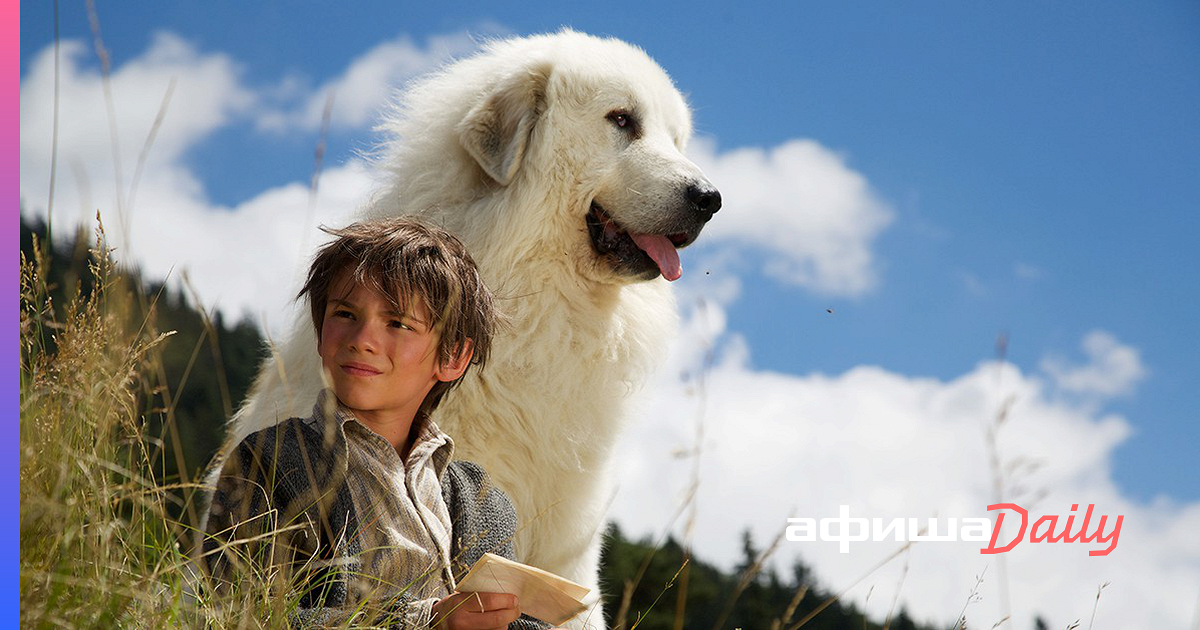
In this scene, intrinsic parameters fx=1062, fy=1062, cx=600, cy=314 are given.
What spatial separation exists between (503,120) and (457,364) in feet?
5.81

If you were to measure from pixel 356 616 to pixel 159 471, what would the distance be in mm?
1154

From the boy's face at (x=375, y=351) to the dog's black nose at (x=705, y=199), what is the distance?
178 centimetres

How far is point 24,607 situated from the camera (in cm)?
182

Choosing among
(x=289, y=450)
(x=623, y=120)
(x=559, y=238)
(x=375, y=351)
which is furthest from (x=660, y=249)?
(x=289, y=450)

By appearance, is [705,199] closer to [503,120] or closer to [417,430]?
[503,120]

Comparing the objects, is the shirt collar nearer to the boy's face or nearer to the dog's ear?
the boy's face

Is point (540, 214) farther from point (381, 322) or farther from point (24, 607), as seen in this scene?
point (24, 607)

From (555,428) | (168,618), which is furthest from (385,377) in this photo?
(555,428)

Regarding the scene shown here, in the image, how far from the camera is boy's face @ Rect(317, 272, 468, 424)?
2463 mm

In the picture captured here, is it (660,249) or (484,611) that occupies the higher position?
(660,249)

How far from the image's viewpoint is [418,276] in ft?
8.39

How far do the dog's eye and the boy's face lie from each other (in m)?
1.89

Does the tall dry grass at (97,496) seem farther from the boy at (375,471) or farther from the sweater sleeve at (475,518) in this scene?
the sweater sleeve at (475,518)

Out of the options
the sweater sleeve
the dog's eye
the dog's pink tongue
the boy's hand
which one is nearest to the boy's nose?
the sweater sleeve
